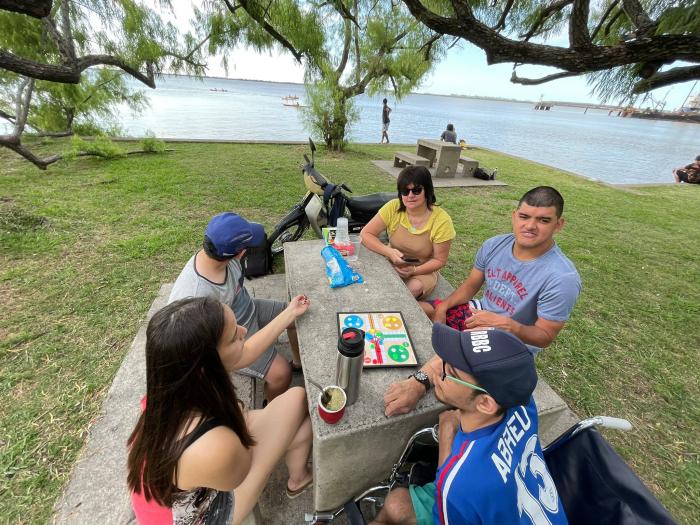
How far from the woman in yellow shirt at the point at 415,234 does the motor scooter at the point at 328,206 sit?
31.5 inches

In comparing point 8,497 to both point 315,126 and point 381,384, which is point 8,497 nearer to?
point 381,384

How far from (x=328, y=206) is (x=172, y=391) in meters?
2.82

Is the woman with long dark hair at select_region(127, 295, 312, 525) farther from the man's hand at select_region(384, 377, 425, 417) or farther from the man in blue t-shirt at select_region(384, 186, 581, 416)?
the man in blue t-shirt at select_region(384, 186, 581, 416)

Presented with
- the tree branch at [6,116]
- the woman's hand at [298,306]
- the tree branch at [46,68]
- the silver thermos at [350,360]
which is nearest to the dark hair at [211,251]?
the woman's hand at [298,306]

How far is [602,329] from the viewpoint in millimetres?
3402

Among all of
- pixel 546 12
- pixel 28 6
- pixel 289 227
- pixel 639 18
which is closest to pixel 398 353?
pixel 289 227

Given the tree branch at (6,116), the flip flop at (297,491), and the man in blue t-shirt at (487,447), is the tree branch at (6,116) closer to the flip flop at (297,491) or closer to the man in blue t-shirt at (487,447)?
the flip flop at (297,491)

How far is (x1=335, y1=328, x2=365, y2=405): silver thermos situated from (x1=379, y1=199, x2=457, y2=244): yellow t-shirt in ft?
5.31

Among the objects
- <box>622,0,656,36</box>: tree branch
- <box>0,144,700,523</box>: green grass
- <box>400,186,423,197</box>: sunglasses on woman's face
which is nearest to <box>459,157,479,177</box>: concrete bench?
<box>0,144,700,523</box>: green grass

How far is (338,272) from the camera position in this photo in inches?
90.4

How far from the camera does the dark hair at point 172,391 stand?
107 centimetres

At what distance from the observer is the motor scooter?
355 centimetres

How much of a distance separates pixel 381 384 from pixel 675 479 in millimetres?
2253

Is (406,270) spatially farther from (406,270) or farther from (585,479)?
(585,479)
